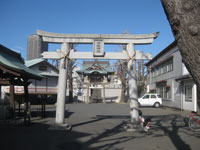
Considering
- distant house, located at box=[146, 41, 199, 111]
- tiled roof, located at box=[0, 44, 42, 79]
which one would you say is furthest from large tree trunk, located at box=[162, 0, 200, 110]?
distant house, located at box=[146, 41, 199, 111]

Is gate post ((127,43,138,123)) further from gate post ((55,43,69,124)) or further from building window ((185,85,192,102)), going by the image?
building window ((185,85,192,102))

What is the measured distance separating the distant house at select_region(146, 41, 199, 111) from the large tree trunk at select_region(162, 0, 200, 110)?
1543cm

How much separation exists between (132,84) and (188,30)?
665cm

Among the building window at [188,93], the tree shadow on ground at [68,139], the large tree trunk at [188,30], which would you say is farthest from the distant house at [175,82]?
the large tree trunk at [188,30]

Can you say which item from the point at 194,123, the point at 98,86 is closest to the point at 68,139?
the point at 194,123

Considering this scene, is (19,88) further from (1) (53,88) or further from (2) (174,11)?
(2) (174,11)

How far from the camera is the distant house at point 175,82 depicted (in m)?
18.2

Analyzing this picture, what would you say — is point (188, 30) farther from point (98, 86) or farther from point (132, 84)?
point (98, 86)

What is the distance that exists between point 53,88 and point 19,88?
507 centimetres

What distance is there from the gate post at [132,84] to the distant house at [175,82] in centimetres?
976

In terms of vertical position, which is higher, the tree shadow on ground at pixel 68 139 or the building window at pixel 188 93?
the building window at pixel 188 93

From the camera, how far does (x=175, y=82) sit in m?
22.0

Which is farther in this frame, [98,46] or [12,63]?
[12,63]

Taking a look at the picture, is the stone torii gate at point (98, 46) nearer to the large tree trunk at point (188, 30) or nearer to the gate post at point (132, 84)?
the gate post at point (132, 84)
